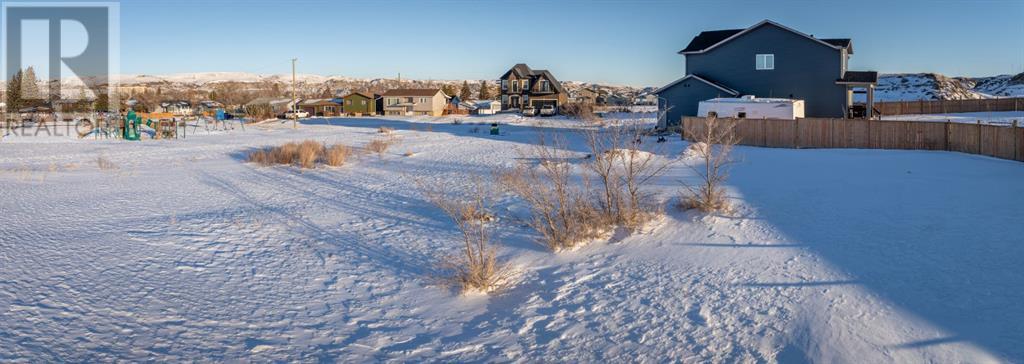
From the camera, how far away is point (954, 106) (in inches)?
2269

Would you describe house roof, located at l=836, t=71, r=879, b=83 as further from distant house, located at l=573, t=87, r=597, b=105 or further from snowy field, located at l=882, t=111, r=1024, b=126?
distant house, located at l=573, t=87, r=597, b=105

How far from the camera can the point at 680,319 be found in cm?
824

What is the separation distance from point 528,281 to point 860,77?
3447 cm

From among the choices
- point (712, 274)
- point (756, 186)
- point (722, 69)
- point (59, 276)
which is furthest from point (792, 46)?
point (59, 276)

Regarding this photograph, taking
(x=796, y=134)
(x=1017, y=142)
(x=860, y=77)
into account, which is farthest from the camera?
(x=860, y=77)

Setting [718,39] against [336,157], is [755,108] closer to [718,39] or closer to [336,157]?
[718,39]

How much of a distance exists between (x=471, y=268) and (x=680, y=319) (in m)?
2.89

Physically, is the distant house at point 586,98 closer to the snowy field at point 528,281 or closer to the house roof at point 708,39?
the house roof at point 708,39

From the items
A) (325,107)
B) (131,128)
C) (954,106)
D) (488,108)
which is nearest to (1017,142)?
(131,128)

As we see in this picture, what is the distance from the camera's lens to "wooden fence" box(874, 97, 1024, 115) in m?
55.2

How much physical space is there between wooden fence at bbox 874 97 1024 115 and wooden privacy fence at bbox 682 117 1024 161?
105 feet

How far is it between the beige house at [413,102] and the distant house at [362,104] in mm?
2088

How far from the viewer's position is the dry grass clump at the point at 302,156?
23375 mm

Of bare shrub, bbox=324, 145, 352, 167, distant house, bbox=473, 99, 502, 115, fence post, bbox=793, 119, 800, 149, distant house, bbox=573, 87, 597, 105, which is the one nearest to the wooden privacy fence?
fence post, bbox=793, 119, 800, 149
